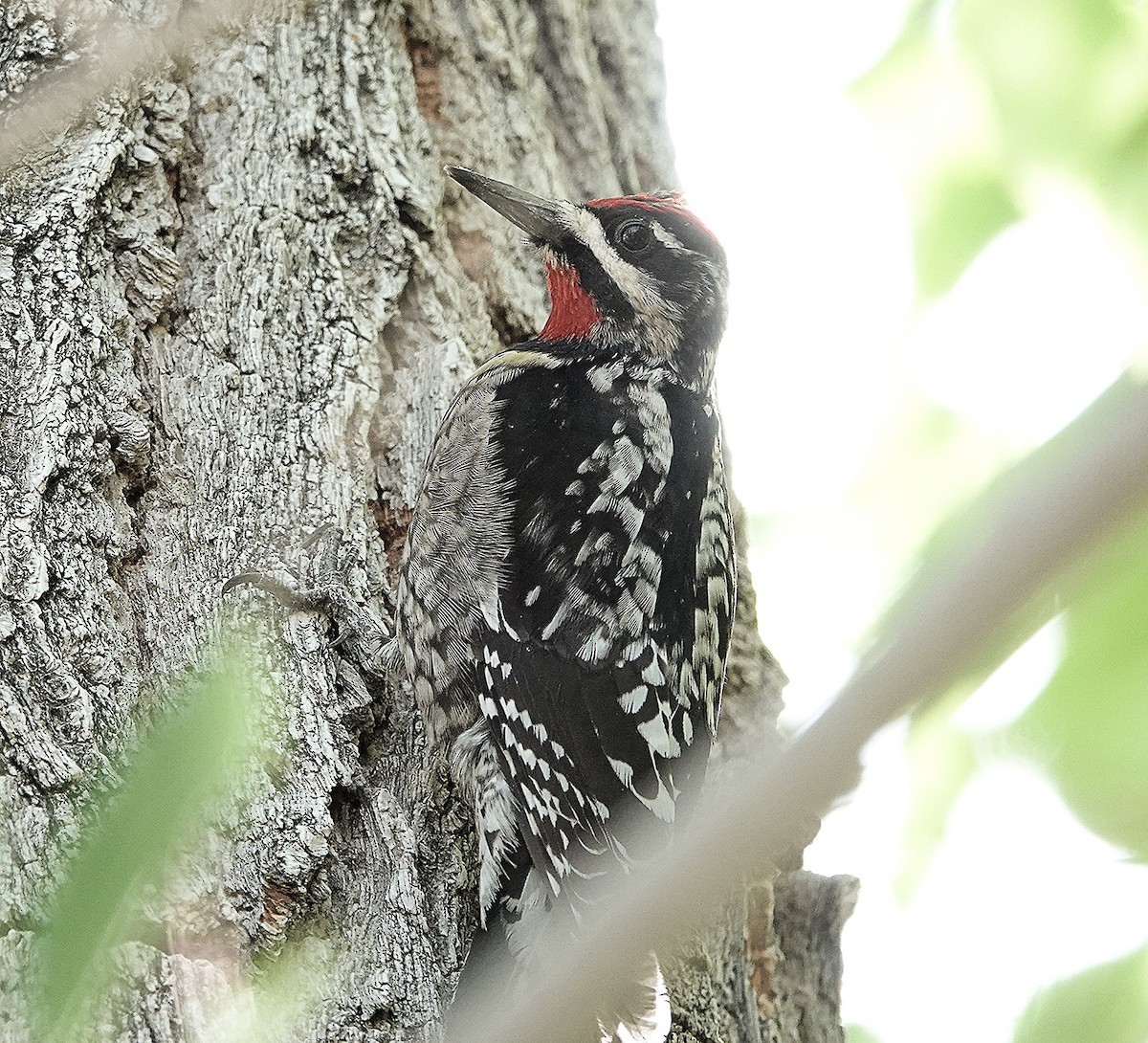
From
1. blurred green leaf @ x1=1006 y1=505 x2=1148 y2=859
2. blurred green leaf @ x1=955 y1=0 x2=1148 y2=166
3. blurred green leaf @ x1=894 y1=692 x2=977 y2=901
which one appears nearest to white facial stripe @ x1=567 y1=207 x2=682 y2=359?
blurred green leaf @ x1=955 y1=0 x2=1148 y2=166

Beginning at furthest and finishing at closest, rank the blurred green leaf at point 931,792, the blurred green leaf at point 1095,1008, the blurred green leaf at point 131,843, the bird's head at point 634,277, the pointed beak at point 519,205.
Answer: the bird's head at point 634,277 → the pointed beak at point 519,205 → the blurred green leaf at point 931,792 → the blurred green leaf at point 1095,1008 → the blurred green leaf at point 131,843

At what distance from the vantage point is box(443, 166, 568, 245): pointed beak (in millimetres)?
2594

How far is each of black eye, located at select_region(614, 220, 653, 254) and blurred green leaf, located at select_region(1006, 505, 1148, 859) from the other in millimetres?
1583

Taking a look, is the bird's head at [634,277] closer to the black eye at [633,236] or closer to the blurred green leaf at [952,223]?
the black eye at [633,236]

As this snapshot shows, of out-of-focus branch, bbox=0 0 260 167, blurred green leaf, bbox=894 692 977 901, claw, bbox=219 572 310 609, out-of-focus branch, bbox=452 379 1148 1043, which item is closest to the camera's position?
out-of-focus branch, bbox=452 379 1148 1043

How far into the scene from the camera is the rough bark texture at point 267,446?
1.80 meters

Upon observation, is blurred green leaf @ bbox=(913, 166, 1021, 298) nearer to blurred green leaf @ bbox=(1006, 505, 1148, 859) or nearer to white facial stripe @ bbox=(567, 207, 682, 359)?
white facial stripe @ bbox=(567, 207, 682, 359)

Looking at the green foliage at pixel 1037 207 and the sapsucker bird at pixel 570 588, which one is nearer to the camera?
the green foliage at pixel 1037 207

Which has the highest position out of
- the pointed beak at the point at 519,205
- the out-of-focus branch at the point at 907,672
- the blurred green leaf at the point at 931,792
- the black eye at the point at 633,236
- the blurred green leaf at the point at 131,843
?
the pointed beak at the point at 519,205

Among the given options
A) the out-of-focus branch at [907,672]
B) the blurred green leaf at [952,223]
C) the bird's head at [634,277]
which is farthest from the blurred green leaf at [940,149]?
the out-of-focus branch at [907,672]

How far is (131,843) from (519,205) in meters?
2.24

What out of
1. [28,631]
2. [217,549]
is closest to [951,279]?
[217,549]

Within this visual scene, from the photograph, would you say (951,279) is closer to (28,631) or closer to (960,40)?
(960,40)

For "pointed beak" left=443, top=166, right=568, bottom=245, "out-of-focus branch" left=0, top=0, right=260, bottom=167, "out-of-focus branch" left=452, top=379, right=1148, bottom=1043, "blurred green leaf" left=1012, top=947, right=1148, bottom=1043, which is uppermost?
"pointed beak" left=443, top=166, right=568, bottom=245
